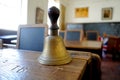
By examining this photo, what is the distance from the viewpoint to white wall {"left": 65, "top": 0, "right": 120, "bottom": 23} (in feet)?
19.4

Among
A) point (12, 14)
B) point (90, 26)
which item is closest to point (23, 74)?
point (12, 14)

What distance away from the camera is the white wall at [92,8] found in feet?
19.4

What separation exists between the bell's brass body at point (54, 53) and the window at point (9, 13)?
2.54 m

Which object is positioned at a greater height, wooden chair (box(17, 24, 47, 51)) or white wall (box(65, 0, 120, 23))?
white wall (box(65, 0, 120, 23))

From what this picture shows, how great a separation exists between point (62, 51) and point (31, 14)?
3.17 metres

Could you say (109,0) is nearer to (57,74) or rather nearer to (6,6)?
(6,6)

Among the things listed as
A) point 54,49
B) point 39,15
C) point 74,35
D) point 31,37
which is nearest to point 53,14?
point 54,49

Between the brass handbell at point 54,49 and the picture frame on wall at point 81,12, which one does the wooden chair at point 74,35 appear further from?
the picture frame on wall at point 81,12

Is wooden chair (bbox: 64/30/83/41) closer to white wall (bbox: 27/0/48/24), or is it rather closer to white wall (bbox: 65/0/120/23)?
white wall (bbox: 27/0/48/24)

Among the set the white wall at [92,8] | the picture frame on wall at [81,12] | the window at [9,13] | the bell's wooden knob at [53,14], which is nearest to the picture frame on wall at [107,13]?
the white wall at [92,8]

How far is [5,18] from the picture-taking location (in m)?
2.96

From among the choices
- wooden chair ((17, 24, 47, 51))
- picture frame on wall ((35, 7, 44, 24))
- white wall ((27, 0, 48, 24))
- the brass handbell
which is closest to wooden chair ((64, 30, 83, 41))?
white wall ((27, 0, 48, 24))

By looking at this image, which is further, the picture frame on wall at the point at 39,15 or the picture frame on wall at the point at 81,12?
the picture frame on wall at the point at 81,12

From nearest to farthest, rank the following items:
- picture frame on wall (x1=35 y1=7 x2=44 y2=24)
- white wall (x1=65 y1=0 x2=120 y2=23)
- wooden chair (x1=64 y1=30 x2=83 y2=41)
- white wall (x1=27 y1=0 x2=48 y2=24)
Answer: wooden chair (x1=64 y1=30 x2=83 y2=41) → white wall (x1=27 y1=0 x2=48 y2=24) → picture frame on wall (x1=35 y1=7 x2=44 y2=24) → white wall (x1=65 y1=0 x2=120 y2=23)
